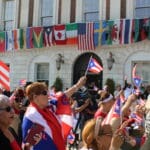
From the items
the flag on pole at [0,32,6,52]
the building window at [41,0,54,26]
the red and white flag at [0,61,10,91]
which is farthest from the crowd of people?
the flag on pole at [0,32,6,52]

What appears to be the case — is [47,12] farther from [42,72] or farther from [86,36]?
[86,36]

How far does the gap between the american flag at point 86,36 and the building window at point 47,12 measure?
8.13 ft

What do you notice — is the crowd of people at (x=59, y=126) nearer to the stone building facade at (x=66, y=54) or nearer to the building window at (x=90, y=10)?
the stone building facade at (x=66, y=54)

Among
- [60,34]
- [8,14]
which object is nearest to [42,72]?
[60,34]

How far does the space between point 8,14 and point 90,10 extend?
537cm

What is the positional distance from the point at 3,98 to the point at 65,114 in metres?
2.94

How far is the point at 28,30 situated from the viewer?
22.0m

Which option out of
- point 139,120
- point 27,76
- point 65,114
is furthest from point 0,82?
point 27,76

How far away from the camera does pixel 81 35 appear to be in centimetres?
2030

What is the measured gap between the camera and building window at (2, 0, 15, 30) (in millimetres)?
Answer: 23703

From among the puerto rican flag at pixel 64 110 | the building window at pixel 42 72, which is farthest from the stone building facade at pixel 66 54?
the puerto rican flag at pixel 64 110

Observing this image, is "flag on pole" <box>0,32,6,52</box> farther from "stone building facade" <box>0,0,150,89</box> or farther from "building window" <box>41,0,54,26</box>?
"building window" <box>41,0,54,26</box>

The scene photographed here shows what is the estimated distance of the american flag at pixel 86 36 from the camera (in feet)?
65.6

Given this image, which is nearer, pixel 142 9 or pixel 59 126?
pixel 59 126
